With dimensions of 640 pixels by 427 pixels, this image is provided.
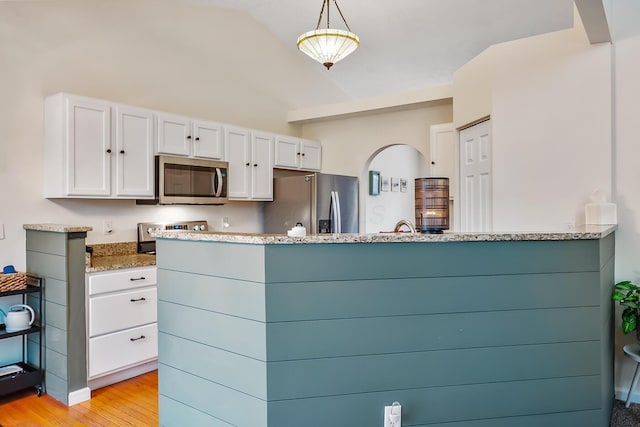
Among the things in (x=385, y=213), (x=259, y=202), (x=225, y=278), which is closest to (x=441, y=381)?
(x=225, y=278)

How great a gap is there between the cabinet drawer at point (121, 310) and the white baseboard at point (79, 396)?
0.35m

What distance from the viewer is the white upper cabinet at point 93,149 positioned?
320 centimetres

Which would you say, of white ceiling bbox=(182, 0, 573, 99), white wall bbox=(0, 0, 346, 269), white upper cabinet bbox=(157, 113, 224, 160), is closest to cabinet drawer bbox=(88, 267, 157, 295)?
white wall bbox=(0, 0, 346, 269)

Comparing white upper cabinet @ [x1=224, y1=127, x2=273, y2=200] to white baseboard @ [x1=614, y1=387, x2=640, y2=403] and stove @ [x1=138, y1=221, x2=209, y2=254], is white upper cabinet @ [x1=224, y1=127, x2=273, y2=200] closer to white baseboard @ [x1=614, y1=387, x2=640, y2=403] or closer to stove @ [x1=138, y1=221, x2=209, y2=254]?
stove @ [x1=138, y1=221, x2=209, y2=254]

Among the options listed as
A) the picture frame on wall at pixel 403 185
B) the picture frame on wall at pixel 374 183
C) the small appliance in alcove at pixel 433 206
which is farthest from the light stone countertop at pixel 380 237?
the picture frame on wall at pixel 403 185

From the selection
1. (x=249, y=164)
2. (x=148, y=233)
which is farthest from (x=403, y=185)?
(x=148, y=233)

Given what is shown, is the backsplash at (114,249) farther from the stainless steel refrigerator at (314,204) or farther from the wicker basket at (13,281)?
the stainless steel refrigerator at (314,204)

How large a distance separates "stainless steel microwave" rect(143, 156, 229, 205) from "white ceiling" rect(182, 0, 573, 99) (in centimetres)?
183

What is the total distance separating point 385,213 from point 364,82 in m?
2.18

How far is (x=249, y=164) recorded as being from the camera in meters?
4.63

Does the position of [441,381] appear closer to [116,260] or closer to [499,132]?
[499,132]

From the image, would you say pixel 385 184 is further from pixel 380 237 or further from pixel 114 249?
pixel 380 237

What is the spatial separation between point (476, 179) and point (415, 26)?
2.12m

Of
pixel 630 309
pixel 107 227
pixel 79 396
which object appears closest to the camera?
pixel 630 309
